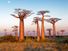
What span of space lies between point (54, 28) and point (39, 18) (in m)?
6.50

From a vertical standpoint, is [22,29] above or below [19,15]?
below

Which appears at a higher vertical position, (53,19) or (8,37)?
(53,19)

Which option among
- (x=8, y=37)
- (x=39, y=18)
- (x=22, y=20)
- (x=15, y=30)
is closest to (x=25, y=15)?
(x=22, y=20)

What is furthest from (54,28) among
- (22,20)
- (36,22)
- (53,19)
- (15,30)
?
(22,20)

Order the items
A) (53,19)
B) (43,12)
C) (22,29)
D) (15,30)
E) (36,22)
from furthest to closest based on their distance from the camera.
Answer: (15,30), (53,19), (36,22), (43,12), (22,29)

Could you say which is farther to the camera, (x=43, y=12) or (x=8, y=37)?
(x=43, y=12)

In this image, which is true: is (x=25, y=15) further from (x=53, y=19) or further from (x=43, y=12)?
(x=53, y=19)

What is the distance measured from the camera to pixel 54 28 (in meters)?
41.8

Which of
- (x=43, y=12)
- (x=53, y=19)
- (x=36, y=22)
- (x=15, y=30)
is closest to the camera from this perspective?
(x=43, y=12)

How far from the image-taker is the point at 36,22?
123 ft

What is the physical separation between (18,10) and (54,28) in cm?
1430

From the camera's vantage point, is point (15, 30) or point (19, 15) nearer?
point (19, 15)

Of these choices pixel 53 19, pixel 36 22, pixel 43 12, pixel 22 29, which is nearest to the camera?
pixel 22 29

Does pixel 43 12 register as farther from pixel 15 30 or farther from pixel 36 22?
pixel 15 30
